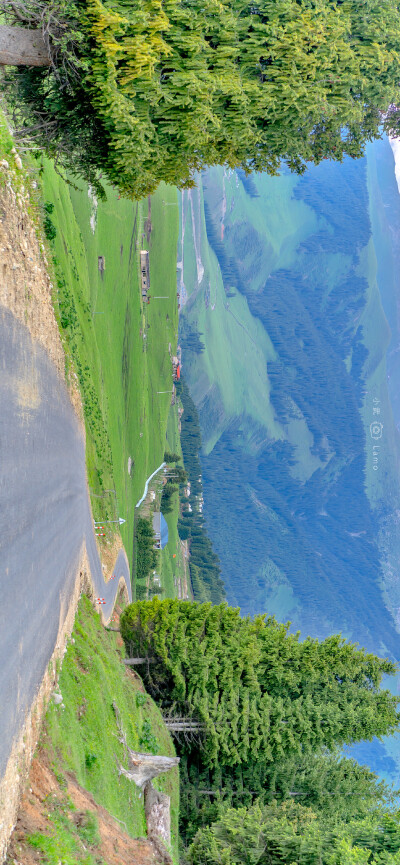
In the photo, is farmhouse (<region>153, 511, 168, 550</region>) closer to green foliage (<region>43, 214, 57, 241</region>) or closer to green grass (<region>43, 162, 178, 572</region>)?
green grass (<region>43, 162, 178, 572</region>)

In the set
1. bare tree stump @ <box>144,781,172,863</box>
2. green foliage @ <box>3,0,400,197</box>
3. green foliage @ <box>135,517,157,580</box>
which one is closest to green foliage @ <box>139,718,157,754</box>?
bare tree stump @ <box>144,781,172,863</box>

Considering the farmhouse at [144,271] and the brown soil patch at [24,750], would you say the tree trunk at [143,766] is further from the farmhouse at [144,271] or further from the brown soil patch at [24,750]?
the farmhouse at [144,271]

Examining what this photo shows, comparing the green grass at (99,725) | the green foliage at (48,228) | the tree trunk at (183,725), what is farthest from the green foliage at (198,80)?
the tree trunk at (183,725)

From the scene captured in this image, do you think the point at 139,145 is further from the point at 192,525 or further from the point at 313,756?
the point at 192,525

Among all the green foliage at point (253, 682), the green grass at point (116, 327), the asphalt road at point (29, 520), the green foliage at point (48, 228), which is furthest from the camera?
the green foliage at point (253, 682)

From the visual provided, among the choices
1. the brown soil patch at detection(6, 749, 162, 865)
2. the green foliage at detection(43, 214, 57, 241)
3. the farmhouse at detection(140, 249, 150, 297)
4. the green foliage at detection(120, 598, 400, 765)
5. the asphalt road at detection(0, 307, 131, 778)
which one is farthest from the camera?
the farmhouse at detection(140, 249, 150, 297)

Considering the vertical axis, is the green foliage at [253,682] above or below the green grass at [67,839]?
above

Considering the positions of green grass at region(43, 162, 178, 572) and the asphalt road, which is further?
green grass at region(43, 162, 178, 572)

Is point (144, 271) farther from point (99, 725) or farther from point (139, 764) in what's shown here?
point (99, 725)
